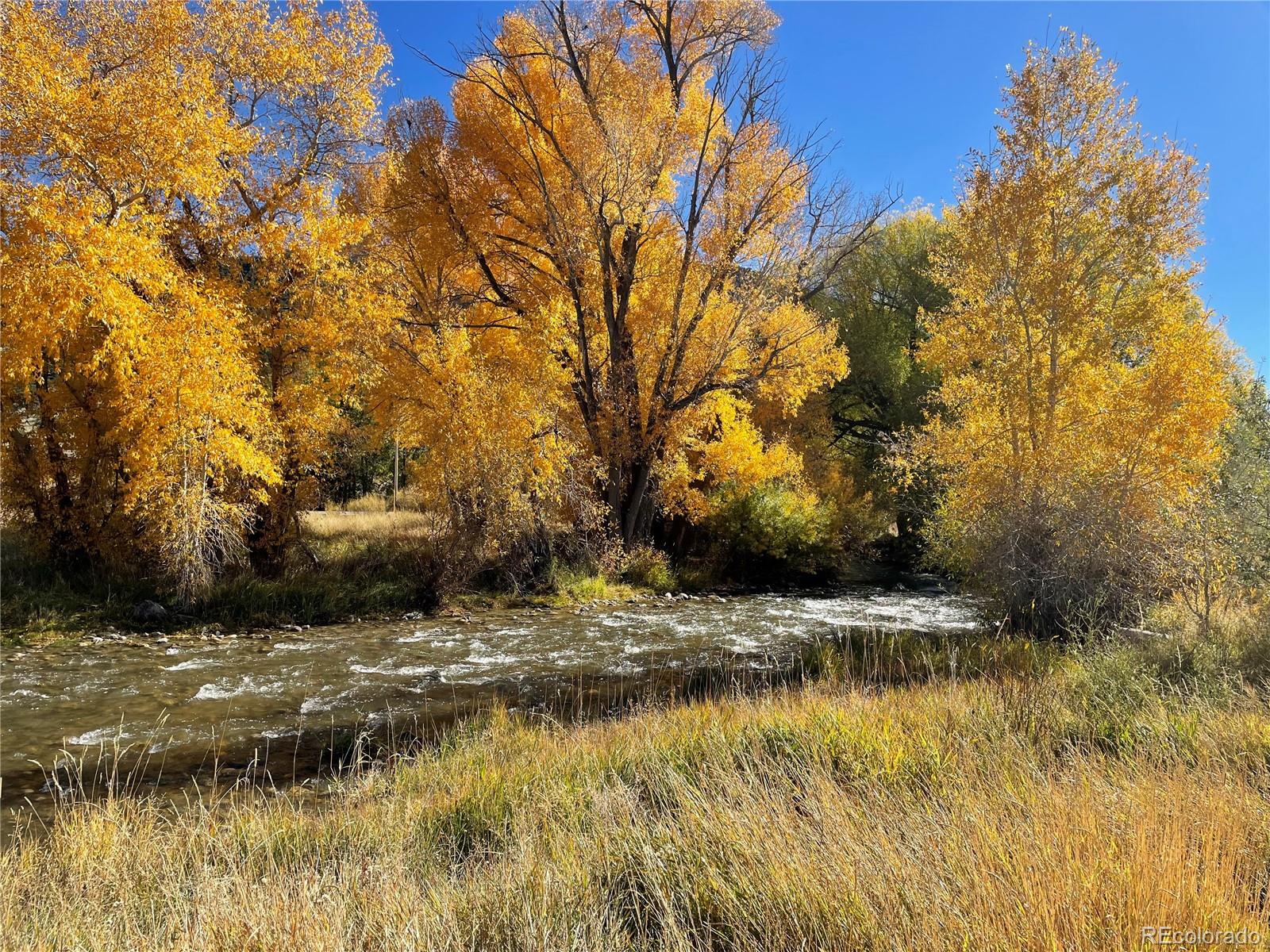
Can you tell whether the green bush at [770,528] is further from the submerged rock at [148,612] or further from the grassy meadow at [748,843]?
the submerged rock at [148,612]

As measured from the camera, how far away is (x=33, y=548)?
11656mm

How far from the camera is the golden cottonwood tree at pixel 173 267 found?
888cm

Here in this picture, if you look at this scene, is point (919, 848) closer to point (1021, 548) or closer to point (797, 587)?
point (1021, 548)

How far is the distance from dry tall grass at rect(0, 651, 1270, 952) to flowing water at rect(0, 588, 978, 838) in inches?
65.8

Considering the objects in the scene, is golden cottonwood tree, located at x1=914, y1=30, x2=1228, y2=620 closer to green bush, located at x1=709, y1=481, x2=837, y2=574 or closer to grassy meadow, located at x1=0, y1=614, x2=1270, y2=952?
grassy meadow, located at x1=0, y1=614, x2=1270, y2=952

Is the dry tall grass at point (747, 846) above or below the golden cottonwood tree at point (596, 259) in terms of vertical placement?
below

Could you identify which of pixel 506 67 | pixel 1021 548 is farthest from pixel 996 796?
pixel 506 67

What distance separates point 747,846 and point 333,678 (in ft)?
24.3

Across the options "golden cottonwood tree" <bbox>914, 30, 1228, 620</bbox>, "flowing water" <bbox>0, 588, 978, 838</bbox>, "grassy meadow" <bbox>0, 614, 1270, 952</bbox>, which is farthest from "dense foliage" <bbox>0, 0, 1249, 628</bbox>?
"grassy meadow" <bbox>0, 614, 1270, 952</bbox>

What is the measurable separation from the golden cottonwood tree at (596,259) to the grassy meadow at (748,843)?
9066mm

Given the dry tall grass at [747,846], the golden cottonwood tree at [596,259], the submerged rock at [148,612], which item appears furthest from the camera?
the golden cottonwood tree at [596,259]

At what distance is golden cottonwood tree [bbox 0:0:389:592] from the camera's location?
888 centimetres

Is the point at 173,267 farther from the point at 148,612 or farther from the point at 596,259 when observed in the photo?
the point at 596,259

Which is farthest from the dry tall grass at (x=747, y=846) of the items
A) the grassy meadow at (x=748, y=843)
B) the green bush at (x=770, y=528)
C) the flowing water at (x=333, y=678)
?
the green bush at (x=770, y=528)
